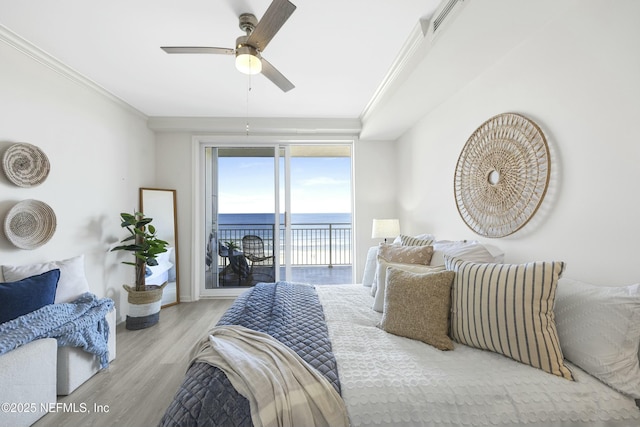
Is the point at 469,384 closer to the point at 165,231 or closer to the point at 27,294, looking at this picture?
the point at 27,294

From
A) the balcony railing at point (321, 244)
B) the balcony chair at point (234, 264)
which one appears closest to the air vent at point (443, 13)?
the balcony chair at point (234, 264)

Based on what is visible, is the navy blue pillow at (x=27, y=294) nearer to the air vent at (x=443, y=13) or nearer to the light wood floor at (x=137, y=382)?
the light wood floor at (x=137, y=382)

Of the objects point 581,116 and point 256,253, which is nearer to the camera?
point 581,116

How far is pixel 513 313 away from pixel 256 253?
11.0 feet

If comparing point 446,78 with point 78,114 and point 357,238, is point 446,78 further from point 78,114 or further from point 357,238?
point 78,114

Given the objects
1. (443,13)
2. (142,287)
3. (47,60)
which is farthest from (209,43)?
(142,287)

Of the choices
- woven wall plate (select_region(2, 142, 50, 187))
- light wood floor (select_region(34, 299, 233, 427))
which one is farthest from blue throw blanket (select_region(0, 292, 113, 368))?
woven wall plate (select_region(2, 142, 50, 187))

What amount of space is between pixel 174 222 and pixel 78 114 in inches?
63.5

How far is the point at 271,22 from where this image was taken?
4.82 ft

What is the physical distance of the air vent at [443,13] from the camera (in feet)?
5.03

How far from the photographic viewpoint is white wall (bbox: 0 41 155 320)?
200 cm

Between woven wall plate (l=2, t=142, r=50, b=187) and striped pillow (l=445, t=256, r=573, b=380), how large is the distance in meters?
3.12

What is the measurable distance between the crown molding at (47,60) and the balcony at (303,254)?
82.9 inches

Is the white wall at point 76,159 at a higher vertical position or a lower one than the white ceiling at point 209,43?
lower
